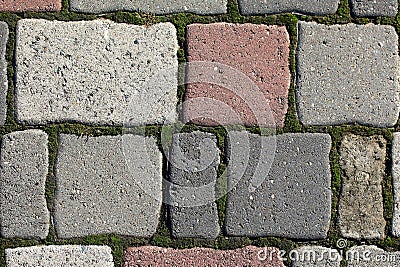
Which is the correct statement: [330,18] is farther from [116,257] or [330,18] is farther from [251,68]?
[116,257]

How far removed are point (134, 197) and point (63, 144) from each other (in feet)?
0.77

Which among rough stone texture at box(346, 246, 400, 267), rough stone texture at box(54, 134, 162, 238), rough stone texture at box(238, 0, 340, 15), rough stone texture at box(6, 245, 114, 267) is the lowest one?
rough stone texture at box(6, 245, 114, 267)

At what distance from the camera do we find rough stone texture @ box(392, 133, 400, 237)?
1500mm

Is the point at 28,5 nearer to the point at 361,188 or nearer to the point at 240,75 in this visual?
the point at 240,75

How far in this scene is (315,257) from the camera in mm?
1498

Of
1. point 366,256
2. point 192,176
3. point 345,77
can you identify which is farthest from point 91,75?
point 366,256

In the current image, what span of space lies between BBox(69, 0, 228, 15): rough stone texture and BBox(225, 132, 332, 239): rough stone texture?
1.15 feet

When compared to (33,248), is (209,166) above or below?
above

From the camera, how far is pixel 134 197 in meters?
1.47

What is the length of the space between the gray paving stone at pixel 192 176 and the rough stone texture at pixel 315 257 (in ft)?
0.87

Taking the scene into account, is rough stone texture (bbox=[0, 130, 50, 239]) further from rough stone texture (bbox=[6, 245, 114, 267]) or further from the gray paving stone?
the gray paving stone

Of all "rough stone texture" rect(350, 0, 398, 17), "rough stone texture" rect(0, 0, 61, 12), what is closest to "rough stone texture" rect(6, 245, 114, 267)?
Answer: "rough stone texture" rect(0, 0, 61, 12)

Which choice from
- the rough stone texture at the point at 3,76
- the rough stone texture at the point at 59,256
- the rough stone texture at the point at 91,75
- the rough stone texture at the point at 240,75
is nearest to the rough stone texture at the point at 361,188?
the rough stone texture at the point at 240,75

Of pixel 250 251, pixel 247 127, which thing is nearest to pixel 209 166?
pixel 247 127
